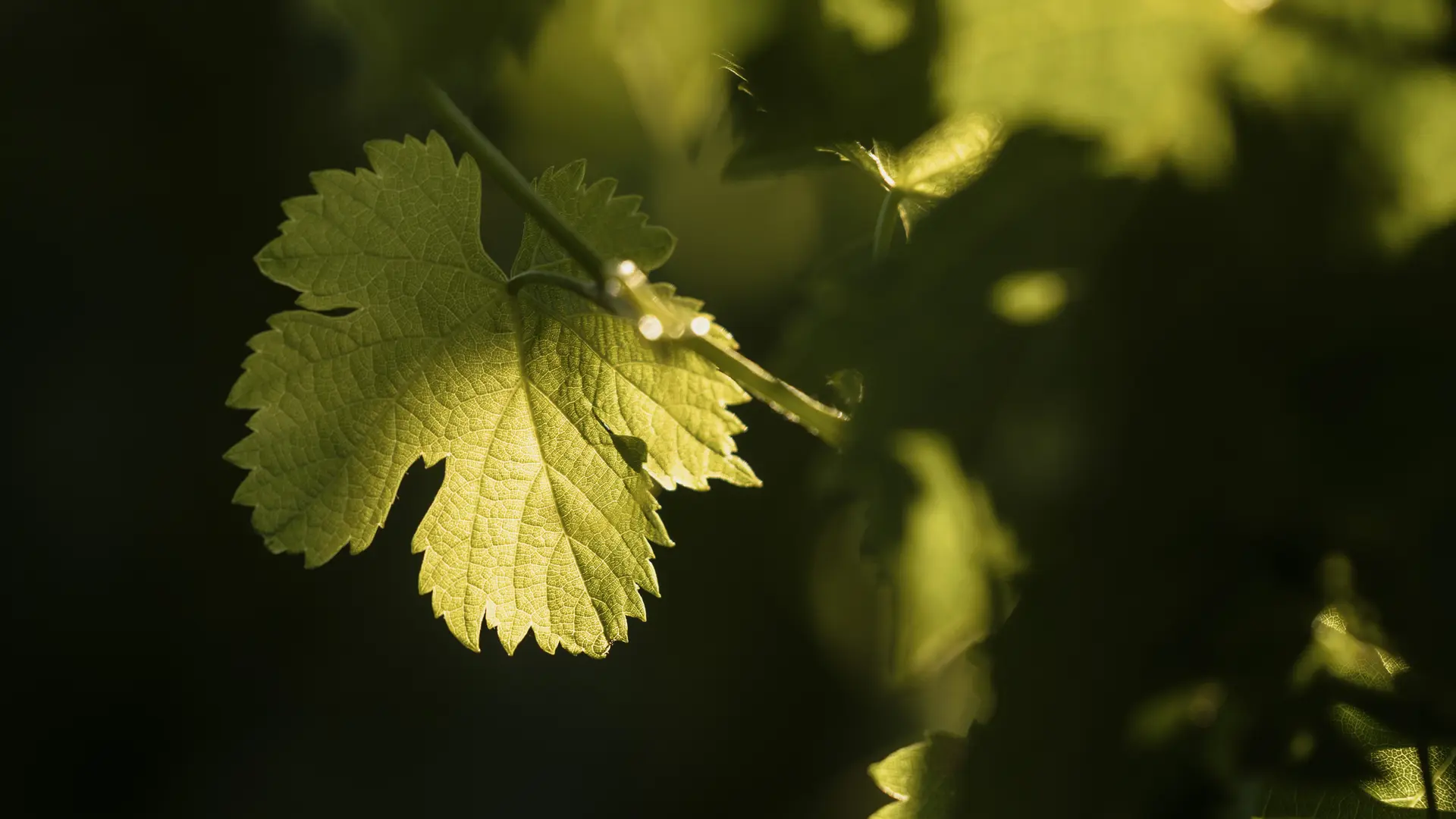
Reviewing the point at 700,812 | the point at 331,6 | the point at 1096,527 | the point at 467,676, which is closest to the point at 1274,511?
the point at 1096,527

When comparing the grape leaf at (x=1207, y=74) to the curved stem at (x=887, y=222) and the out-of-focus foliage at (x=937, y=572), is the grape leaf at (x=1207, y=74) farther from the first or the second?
the curved stem at (x=887, y=222)

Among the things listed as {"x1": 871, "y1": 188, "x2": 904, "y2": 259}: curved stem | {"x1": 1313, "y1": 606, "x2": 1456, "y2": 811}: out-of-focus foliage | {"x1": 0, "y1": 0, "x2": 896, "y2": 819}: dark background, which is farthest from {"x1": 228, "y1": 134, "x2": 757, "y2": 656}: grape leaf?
{"x1": 0, "y1": 0, "x2": 896, "y2": 819}: dark background

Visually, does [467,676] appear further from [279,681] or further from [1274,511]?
[1274,511]

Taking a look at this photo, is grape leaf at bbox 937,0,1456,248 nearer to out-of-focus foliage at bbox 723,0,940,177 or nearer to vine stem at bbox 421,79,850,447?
out-of-focus foliage at bbox 723,0,940,177

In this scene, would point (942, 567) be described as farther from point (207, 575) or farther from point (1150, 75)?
point (207, 575)

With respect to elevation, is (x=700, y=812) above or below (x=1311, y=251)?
below

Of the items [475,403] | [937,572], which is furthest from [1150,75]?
[475,403]

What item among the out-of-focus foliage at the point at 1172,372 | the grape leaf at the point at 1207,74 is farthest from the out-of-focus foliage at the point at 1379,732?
the grape leaf at the point at 1207,74
